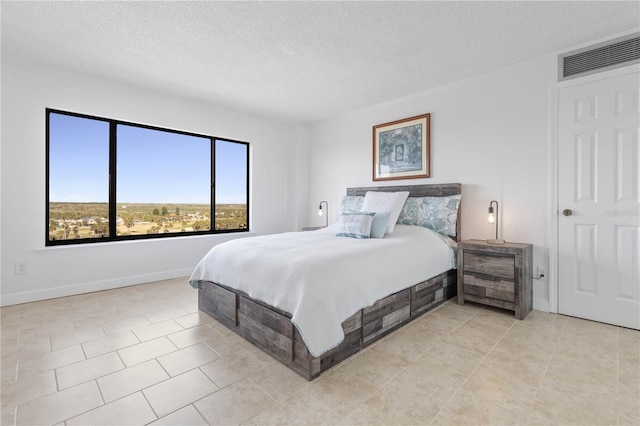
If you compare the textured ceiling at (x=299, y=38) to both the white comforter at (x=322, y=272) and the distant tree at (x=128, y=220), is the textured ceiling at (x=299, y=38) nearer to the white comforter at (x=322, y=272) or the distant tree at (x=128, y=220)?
the distant tree at (x=128, y=220)

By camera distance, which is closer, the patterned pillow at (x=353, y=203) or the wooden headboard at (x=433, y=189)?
the wooden headboard at (x=433, y=189)

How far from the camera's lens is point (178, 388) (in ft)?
5.63

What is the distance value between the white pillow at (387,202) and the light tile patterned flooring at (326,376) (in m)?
1.24

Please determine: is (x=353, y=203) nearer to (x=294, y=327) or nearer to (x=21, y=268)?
(x=294, y=327)

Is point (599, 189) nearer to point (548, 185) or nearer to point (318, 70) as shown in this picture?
point (548, 185)

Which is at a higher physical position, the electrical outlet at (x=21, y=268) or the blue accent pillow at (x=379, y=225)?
the blue accent pillow at (x=379, y=225)

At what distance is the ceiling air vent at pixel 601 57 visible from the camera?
2.54 m

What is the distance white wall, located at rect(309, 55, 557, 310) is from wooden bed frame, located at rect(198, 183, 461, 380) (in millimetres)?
919

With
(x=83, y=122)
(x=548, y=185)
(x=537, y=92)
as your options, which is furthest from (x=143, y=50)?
(x=548, y=185)

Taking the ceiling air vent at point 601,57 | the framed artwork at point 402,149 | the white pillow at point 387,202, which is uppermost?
the ceiling air vent at point 601,57

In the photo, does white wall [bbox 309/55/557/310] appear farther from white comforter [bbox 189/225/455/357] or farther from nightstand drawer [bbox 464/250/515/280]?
white comforter [bbox 189/225/455/357]

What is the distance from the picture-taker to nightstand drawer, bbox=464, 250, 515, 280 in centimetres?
276

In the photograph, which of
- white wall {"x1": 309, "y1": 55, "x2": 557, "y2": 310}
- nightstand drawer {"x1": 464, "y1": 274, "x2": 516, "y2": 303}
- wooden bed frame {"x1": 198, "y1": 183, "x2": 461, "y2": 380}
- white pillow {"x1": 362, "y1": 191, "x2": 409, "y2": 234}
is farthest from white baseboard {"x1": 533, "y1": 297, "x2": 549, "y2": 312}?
white pillow {"x1": 362, "y1": 191, "x2": 409, "y2": 234}

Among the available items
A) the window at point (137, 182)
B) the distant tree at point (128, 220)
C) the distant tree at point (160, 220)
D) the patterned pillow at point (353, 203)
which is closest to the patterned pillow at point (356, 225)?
the patterned pillow at point (353, 203)
